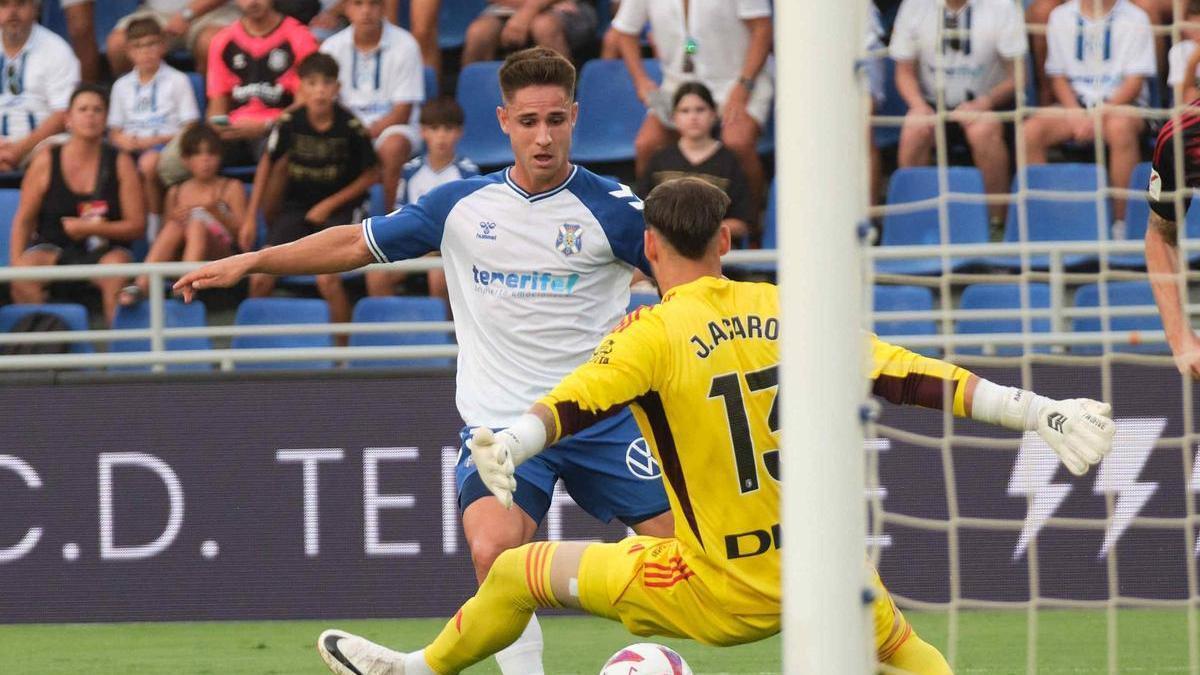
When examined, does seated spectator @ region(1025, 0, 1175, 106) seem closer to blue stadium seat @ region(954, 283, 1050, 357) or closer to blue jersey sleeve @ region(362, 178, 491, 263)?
blue stadium seat @ region(954, 283, 1050, 357)

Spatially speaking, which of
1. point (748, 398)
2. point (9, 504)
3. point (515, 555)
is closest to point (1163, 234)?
point (748, 398)

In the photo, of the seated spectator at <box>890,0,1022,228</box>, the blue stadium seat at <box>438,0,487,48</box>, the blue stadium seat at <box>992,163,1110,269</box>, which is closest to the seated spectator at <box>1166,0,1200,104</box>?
the seated spectator at <box>890,0,1022,228</box>

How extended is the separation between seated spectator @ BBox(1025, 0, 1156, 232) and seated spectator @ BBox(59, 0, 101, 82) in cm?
582

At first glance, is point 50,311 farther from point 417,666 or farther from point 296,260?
point 417,666

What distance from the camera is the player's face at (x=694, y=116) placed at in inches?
369

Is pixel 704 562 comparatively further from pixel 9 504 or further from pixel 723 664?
pixel 9 504

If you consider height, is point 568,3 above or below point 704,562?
above

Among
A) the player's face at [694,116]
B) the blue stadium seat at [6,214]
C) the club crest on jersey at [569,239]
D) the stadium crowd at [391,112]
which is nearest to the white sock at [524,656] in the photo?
the club crest on jersey at [569,239]

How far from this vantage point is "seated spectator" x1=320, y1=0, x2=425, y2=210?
10.4 m

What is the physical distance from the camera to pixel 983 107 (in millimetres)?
9531

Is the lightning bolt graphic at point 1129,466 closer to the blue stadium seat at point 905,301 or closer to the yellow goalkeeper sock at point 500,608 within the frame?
the blue stadium seat at point 905,301

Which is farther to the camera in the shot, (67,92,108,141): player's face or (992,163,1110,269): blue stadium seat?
(67,92,108,141): player's face

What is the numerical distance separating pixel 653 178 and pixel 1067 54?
94.1 inches

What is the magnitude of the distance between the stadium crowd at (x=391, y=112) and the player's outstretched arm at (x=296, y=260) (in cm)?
399
